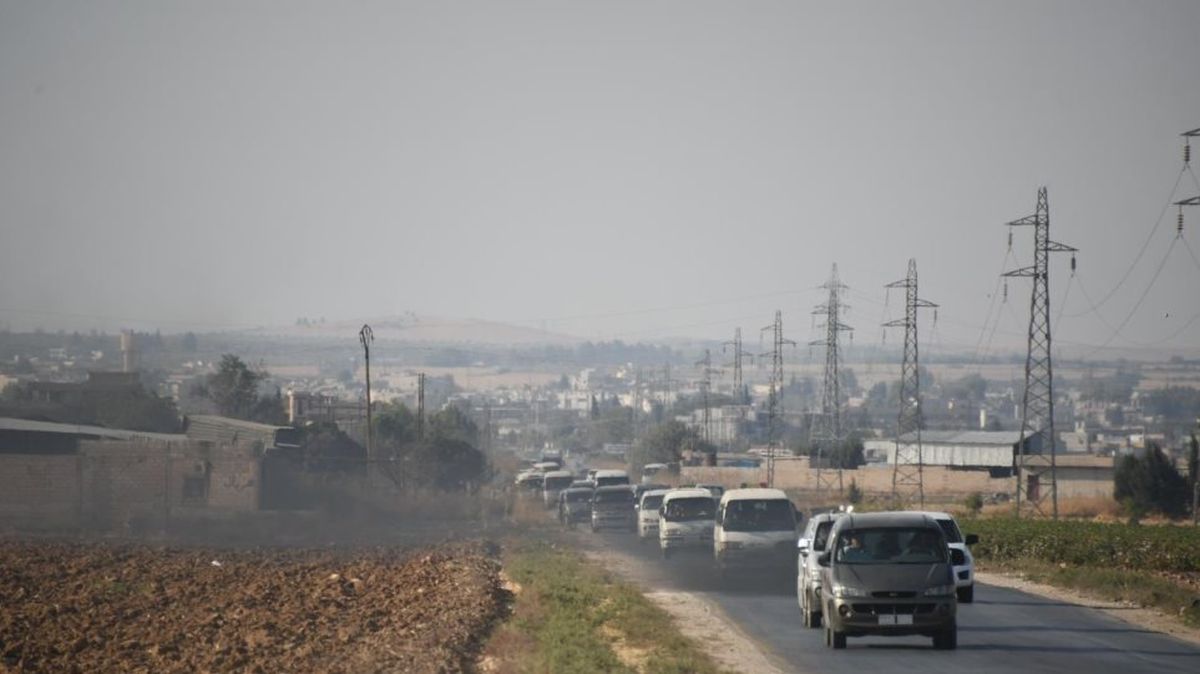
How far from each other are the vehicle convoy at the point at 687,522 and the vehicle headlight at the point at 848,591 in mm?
25925

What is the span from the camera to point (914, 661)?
2155cm

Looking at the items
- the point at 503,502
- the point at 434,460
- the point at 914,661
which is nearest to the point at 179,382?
the point at 434,460

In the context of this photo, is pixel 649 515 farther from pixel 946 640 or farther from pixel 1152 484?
pixel 1152 484

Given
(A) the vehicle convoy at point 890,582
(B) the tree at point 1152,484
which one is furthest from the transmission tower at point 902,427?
(A) the vehicle convoy at point 890,582

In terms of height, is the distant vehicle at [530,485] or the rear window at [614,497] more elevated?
the rear window at [614,497]

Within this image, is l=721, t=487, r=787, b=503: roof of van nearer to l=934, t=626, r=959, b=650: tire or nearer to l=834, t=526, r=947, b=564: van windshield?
l=834, t=526, r=947, b=564: van windshield

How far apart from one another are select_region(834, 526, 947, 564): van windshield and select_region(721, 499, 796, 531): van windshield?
16.3 meters

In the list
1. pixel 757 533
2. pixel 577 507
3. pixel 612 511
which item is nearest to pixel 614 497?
pixel 612 511

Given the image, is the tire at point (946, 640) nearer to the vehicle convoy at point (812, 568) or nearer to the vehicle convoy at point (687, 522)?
the vehicle convoy at point (812, 568)

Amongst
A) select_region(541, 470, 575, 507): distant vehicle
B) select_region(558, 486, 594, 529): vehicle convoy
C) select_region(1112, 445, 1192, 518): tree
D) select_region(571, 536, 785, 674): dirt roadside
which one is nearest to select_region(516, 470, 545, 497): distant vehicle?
select_region(541, 470, 575, 507): distant vehicle

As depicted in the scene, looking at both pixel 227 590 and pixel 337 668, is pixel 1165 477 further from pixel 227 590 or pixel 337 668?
pixel 337 668

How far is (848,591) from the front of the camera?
2256cm

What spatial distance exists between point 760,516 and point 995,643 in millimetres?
15783

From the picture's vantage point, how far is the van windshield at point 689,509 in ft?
162
